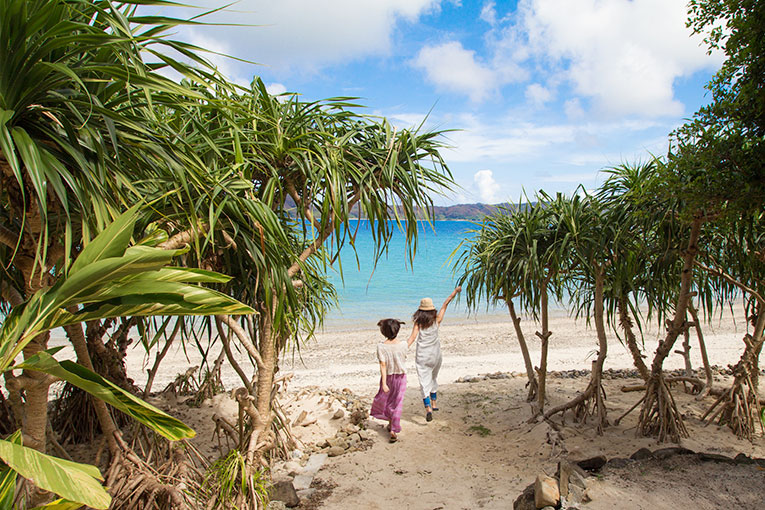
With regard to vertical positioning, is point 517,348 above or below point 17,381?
below

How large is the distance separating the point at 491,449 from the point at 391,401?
1.18 m

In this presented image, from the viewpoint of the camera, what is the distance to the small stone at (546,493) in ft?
9.59

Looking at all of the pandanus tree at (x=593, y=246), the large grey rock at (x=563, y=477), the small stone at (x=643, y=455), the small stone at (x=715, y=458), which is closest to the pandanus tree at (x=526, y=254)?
the pandanus tree at (x=593, y=246)

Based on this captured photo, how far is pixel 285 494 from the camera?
3.86m

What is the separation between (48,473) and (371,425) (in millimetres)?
5026

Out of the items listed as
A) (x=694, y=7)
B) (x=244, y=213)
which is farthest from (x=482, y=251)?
(x=244, y=213)

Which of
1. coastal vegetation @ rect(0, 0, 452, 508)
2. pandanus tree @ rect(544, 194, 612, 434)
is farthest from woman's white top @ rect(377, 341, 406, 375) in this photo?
pandanus tree @ rect(544, 194, 612, 434)

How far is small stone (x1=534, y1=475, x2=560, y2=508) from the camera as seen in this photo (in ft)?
9.59

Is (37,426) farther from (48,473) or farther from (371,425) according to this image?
(371,425)

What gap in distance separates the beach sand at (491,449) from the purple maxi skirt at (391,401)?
0.19 meters

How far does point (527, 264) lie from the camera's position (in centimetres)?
489

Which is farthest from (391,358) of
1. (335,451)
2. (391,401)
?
(335,451)

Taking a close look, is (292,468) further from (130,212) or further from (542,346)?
(130,212)

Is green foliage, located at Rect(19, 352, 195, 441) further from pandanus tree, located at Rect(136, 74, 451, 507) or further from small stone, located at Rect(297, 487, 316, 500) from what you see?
small stone, located at Rect(297, 487, 316, 500)
